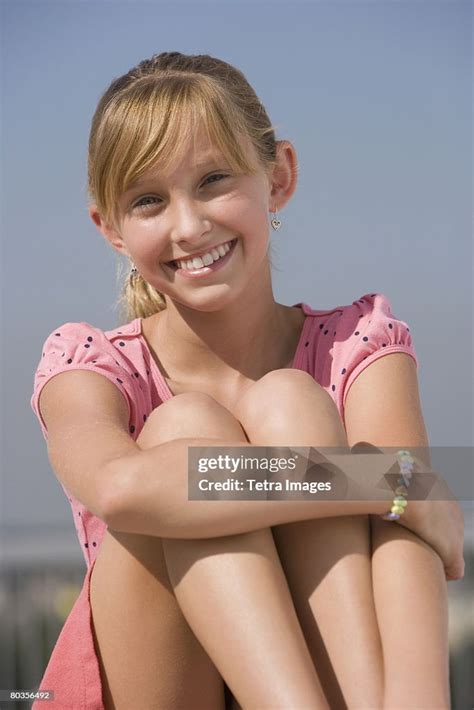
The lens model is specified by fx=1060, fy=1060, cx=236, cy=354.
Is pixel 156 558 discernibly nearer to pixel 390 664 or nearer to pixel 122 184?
pixel 390 664

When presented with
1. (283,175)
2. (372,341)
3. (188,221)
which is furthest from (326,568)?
(283,175)

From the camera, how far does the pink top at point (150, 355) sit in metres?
1.98

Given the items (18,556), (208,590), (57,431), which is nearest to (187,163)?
(57,431)

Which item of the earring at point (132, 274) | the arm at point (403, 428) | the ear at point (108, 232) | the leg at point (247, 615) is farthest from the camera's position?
the earring at point (132, 274)

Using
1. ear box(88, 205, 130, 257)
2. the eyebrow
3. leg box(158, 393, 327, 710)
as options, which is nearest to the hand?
leg box(158, 393, 327, 710)

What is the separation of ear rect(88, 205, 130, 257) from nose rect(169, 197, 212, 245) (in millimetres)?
196

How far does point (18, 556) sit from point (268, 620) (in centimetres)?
196

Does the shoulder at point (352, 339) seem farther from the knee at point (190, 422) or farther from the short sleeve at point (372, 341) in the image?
the knee at point (190, 422)

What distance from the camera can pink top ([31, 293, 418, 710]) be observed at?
5.97 feet

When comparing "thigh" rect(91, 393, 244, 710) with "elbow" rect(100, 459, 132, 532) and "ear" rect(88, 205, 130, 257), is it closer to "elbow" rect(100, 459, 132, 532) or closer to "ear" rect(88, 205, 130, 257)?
"elbow" rect(100, 459, 132, 532)

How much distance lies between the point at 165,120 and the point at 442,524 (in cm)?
84

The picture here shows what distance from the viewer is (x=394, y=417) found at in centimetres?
183

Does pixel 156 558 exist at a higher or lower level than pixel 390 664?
higher

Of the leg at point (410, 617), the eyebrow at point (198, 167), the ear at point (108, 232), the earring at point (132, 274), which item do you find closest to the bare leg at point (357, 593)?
the leg at point (410, 617)
